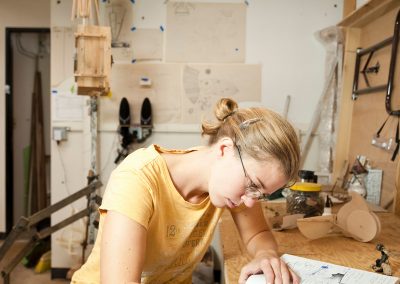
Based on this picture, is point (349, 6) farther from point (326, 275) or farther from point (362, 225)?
point (326, 275)

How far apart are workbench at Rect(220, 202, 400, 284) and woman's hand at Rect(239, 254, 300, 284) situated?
4 cm

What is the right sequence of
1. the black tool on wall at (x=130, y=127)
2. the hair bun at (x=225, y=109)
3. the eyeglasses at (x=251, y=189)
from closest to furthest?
the eyeglasses at (x=251, y=189) < the hair bun at (x=225, y=109) < the black tool on wall at (x=130, y=127)

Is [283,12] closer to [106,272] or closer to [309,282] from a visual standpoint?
[309,282]

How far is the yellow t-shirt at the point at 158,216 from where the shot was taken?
87 centimetres

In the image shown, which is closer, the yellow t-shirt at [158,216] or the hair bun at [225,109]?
the yellow t-shirt at [158,216]

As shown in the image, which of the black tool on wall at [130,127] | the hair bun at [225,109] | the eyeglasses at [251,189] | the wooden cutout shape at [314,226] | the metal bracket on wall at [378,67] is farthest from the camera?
the black tool on wall at [130,127]

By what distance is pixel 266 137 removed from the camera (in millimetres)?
871

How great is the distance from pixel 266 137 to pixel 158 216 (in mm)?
354

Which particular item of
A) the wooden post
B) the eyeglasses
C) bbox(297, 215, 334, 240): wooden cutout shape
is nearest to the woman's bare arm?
the eyeglasses

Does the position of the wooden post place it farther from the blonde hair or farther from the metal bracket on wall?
the blonde hair

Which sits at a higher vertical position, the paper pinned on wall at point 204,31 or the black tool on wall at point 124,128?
the paper pinned on wall at point 204,31

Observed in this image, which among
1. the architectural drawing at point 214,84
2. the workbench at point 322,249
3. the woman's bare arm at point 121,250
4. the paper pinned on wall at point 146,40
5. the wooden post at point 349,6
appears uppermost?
the wooden post at point 349,6

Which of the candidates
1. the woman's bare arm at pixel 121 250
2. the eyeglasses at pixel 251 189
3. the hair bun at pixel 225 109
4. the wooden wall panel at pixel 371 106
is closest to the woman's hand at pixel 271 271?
the eyeglasses at pixel 251 189

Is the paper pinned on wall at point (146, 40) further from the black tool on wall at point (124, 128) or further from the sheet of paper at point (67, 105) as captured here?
the sheet of paper at point (67, 105)
